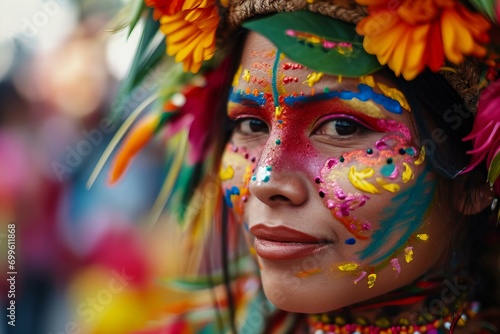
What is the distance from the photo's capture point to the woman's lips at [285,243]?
1.18 meters

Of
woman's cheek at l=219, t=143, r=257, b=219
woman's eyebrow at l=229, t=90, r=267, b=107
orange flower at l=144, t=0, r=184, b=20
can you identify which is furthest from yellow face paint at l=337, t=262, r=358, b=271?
orange flower at l=144, t=0, r=184, b=20

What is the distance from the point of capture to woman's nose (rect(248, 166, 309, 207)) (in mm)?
1148

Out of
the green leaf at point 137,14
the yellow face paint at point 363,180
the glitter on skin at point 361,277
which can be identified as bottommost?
the glitter on skin at point 361,277

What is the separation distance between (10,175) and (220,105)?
1.06 meters

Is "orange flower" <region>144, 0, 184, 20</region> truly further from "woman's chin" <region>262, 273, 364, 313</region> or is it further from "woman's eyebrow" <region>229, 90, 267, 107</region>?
"woman's chin" <region>262, 273, 364, 313</region>

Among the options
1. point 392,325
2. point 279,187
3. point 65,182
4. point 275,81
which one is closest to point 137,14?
point 275,81

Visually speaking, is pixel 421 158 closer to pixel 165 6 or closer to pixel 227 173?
pixel 227 173

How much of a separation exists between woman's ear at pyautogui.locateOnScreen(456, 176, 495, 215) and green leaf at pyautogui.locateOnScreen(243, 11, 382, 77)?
0.31 meters

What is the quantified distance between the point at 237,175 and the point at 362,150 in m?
0.29

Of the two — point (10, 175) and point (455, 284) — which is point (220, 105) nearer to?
point (455, 284)

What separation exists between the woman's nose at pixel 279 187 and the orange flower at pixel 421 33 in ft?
0.86

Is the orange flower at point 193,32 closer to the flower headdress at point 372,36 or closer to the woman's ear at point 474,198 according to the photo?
the flower headdress at point 372,36

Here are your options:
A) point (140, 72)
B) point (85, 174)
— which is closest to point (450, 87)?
point (140, 72)

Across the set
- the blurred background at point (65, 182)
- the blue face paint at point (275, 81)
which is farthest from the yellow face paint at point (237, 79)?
the blurred background at point (65, 182)
